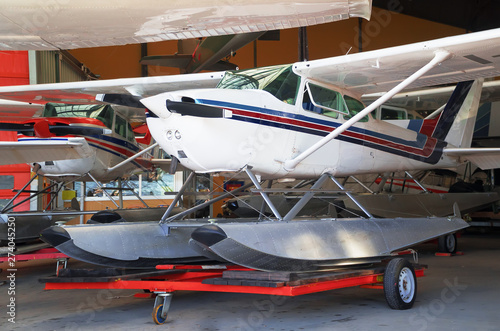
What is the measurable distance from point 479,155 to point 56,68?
11922mm

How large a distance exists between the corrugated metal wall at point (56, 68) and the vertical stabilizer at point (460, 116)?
31.9ft

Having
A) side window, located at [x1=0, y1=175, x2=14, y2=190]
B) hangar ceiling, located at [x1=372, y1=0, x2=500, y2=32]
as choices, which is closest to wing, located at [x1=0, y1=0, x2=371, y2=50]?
side window, located at [x1=0, y1=175, x2=14, y2=190]

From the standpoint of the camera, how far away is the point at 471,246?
11125 mm

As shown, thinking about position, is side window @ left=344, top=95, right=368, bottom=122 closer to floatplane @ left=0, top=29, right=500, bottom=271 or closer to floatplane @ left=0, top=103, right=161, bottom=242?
floatplane @ left=0, top=29, right=500, bottom=271

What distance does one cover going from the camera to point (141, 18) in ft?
11.9

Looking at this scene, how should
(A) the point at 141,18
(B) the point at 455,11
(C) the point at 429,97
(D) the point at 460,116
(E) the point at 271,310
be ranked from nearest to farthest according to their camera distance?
(A) the point at 141,18 < (E) the point at 271,310 < (D) the point at 460,116 < (C) the point at 429,97 < (B) the point at 455,11

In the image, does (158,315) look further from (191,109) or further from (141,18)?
(141,18)

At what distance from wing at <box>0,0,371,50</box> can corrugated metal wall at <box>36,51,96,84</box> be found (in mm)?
10399

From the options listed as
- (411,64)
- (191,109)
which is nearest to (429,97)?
(411,64)

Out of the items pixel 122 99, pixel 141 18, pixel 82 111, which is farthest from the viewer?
pixel 82 111

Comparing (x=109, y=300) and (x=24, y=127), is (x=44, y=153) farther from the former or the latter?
(x=109, y=300)

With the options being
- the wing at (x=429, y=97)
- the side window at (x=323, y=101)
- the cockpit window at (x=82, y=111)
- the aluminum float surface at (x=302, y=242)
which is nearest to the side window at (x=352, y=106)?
the side window at (x=323, y=101)

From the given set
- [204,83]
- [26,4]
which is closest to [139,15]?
[26,4]

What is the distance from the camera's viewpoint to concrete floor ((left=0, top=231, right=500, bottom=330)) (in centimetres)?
487
